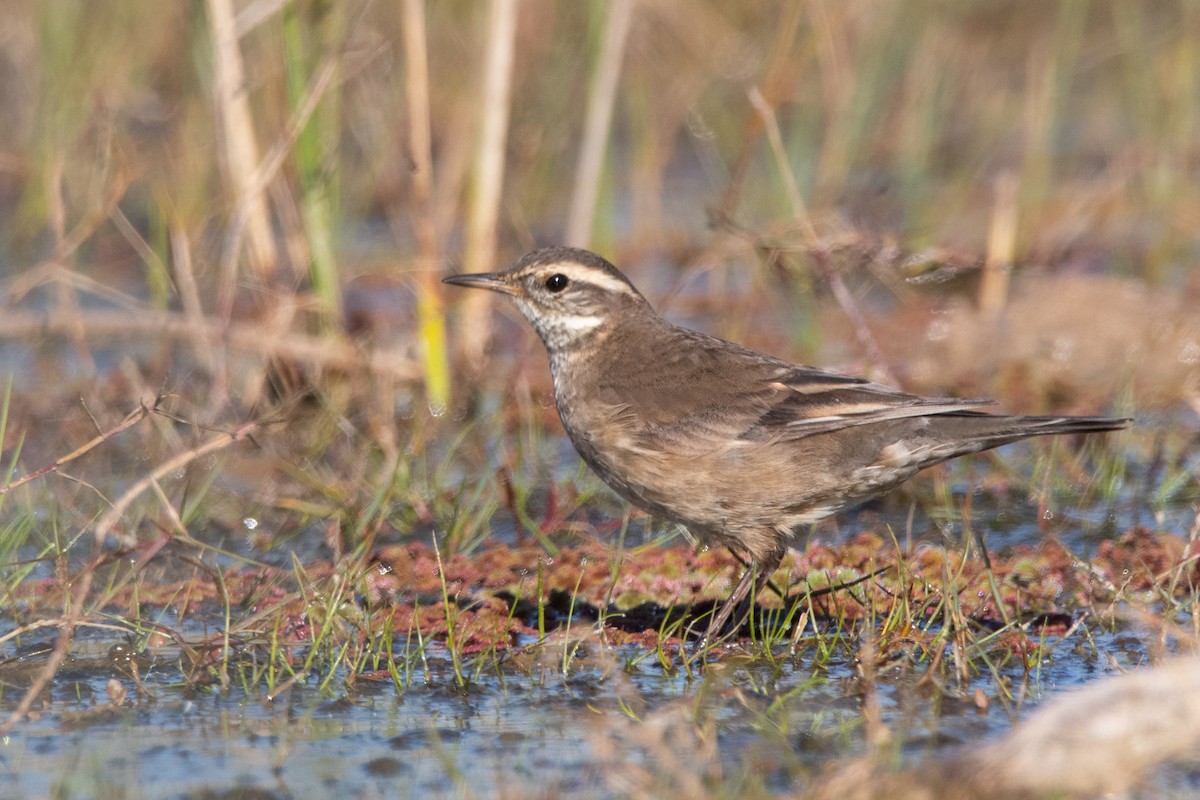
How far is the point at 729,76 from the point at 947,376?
4.38 metres

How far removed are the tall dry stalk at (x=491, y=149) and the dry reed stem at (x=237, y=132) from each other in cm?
115

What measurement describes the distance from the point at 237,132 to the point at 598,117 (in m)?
2.06

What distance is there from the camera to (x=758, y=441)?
6.12 m

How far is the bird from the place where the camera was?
6.00 metres

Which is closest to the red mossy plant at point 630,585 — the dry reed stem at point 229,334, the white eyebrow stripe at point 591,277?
the white eyebrow stripe at point 591,277

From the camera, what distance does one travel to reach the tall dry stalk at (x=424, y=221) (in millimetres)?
8312

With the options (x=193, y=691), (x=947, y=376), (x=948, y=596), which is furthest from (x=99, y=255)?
(x=948, y=596)

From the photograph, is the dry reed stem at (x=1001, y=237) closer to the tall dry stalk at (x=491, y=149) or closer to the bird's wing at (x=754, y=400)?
the tall dry stalk at (x=491, y=149)

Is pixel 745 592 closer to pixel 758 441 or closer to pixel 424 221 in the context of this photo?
pixel 758 441

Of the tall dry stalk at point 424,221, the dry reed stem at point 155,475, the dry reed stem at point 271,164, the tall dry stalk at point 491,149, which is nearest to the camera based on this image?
the dry reed stem at point 155,475

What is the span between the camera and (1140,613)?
462 cm

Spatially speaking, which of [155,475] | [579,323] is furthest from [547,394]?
[155,475]

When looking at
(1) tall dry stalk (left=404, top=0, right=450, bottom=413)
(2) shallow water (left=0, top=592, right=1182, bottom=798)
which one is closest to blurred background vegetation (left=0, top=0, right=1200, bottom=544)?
(1) tall dry stalk (left=404, top=0, right=450, bottom=413)

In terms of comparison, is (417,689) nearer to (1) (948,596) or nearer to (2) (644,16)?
(1) (948,596)
